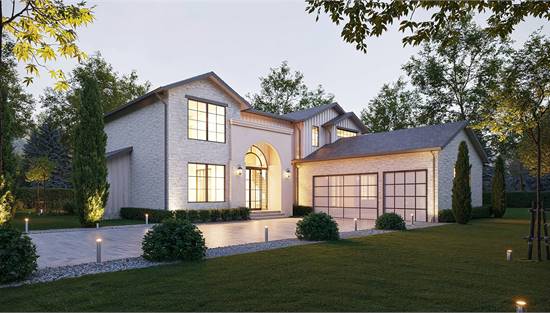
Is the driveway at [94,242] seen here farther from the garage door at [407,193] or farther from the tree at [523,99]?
the garage door at [407,193]

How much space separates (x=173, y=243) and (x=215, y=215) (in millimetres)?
10318

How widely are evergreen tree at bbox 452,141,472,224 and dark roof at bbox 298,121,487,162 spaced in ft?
3.29

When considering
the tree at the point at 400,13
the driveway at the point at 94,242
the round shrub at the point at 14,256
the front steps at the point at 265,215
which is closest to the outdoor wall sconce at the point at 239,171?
the front steps at the point at 265,215

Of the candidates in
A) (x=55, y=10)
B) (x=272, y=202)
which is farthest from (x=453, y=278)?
(x=272, y=202)

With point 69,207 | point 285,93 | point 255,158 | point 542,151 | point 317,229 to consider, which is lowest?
point 69,207

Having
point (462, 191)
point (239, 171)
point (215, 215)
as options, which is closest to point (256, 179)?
point (239, 171)

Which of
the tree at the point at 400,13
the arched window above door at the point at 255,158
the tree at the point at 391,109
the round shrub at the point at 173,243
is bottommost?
the round shrub at the point at 173,243

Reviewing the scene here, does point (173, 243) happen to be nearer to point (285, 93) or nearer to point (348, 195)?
point (348, 195)

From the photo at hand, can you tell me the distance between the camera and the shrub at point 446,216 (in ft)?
56.5

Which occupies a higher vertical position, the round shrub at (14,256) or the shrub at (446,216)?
the round shrub at (14,256)

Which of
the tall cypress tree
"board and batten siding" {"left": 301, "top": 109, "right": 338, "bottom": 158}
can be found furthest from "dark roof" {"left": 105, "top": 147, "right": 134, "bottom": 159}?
"board and batten siding" {"left": 301, "top": 109, "right": 338, "bottom": 158}

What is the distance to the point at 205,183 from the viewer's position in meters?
18.2

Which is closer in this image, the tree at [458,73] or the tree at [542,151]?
the tree at [542,151]

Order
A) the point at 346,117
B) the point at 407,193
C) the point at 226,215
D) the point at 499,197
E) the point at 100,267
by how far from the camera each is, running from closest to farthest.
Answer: the point at 100,267, the point at 226,215, the point at 407,193, the point at 499,197, the point at 346,117
